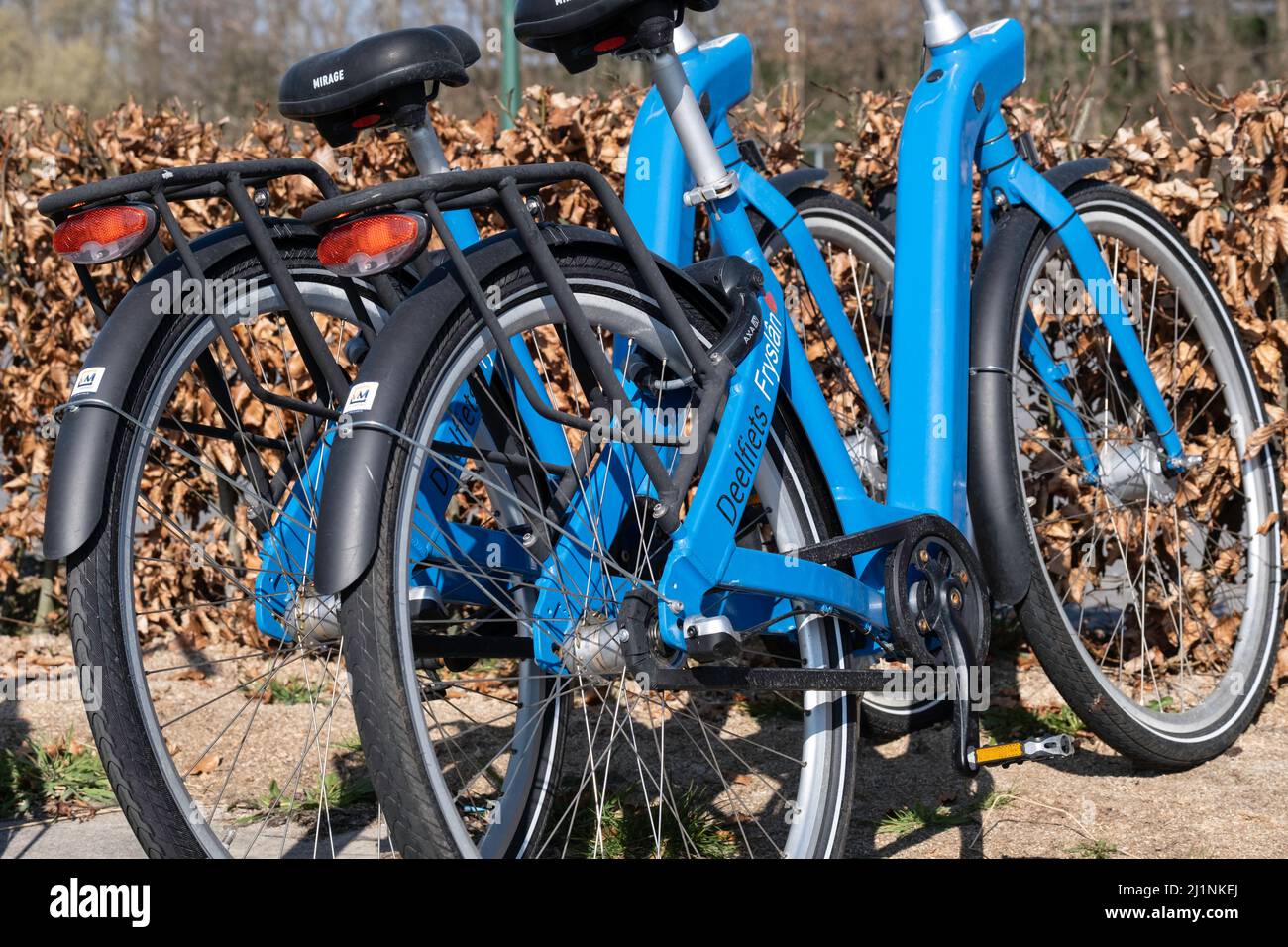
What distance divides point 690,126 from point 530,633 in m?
0.94

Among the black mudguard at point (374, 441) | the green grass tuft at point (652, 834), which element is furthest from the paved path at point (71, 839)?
the black mudguard at point (374, 441)

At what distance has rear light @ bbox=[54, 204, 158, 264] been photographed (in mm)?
2184

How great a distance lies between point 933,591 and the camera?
276 centimetres

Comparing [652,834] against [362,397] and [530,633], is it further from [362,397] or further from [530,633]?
[362,397]

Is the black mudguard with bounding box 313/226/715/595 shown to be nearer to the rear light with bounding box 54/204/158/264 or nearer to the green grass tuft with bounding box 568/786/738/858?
the rear light with bounding box 54/204/158/264

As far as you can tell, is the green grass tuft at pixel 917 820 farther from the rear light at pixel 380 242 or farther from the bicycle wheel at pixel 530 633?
the rear light at pixel 380 242

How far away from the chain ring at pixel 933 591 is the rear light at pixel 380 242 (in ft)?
3.57

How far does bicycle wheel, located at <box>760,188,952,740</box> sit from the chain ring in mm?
199

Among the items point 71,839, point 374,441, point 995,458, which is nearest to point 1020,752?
point 995,458

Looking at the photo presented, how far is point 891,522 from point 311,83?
50.1 inches

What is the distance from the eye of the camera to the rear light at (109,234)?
218 centimetres

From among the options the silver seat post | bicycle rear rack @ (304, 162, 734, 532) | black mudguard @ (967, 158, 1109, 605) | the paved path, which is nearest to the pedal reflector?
black mudguard @ (967, 158, 1109, 605)

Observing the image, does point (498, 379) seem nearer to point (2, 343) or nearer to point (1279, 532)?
point (1279, 532)
